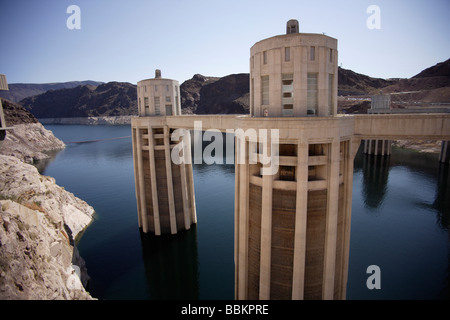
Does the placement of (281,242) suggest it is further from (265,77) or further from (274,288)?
(265,77)

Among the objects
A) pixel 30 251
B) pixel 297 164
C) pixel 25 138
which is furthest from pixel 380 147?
pixel 25 138

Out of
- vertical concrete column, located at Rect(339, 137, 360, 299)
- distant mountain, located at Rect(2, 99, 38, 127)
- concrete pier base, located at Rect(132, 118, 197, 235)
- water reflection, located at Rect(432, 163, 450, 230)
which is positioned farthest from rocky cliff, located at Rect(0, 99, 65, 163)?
water reflection, located at Rect(432, 163, 450, 230)

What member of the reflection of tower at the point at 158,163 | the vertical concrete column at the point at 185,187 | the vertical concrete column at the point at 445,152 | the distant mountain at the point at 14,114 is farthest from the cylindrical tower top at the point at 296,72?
the distant mountain at the point at 14,114

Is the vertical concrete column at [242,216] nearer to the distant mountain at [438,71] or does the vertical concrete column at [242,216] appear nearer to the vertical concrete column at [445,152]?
the vertical concrete column at [445,152]

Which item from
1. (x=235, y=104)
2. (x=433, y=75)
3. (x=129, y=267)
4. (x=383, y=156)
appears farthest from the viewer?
(x=235, y=104)

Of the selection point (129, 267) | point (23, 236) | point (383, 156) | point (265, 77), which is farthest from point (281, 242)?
point (383, 156)
